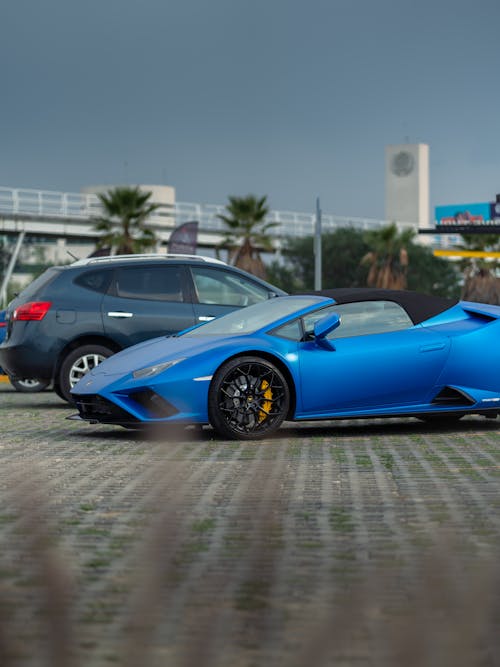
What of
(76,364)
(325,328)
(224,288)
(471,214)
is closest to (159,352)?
(325,328)

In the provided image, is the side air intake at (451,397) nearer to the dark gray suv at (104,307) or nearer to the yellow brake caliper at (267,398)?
the yellow brake caliper at (267,398)

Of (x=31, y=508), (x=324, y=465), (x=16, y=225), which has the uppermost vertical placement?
(x=16, y=225)

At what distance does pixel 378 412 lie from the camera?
977cm

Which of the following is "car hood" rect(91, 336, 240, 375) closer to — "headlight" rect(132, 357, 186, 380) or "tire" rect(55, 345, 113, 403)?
"headlight" rect(132, 357, 186, 380)

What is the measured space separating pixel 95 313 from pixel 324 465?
6314mm

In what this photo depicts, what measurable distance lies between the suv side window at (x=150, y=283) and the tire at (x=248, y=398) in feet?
14.3

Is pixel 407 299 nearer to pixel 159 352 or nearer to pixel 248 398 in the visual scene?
pixel 248 398

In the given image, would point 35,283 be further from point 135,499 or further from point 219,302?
point 135,499

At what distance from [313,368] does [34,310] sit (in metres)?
4.89

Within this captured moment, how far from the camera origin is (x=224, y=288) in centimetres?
1383

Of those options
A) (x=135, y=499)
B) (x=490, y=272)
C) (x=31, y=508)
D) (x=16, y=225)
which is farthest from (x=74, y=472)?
(x=490, y=272)

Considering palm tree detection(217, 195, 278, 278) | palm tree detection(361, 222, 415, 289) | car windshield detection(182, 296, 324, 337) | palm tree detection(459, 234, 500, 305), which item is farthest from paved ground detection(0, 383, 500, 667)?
palm tree detection(459, 234, 500, 305)

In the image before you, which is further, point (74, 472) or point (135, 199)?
point (135, 199)

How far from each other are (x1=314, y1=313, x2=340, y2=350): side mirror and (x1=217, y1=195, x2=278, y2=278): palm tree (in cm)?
6343
